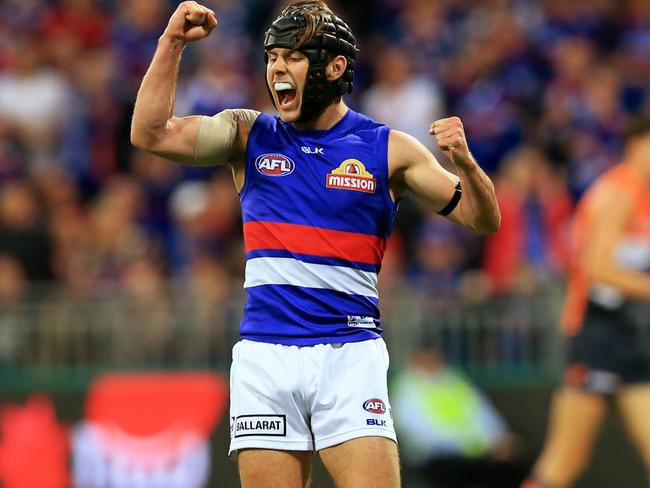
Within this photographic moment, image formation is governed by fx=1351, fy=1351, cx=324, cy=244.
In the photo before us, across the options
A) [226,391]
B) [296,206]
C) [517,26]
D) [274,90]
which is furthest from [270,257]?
[517,26]

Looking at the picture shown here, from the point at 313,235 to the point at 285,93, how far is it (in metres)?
0.60

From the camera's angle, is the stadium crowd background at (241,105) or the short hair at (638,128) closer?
the short hair at (638,128)

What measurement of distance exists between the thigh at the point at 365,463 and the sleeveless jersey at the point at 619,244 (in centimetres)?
346

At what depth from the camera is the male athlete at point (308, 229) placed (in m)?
5.39

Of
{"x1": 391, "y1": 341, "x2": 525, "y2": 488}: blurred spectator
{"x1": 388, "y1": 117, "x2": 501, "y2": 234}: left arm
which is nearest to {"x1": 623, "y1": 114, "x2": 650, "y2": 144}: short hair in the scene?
{"x1": 391, "y1": 341, "x2": 525, "y2": 488}: blurred spectator

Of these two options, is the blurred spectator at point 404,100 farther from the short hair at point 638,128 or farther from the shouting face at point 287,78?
the shouting face at point 287,78

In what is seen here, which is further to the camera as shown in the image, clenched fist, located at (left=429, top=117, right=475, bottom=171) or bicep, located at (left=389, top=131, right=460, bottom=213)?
bicep, located at (left=389, top=131, right=460, bottom=213)

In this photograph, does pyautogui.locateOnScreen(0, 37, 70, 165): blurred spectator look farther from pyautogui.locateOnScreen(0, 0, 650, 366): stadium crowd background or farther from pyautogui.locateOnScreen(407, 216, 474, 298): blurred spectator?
pyautogui.locateOnScreen(407, 216, 474, 298): blurred spectator

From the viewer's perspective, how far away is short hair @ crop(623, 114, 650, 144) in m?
8.51

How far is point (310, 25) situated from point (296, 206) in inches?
29.3

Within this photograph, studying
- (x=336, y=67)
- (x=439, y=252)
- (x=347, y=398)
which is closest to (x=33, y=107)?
(x=439, y=252)

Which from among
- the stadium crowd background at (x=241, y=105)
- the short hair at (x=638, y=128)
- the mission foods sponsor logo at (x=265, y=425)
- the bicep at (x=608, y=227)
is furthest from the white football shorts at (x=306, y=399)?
the stadium crowd background at (x=241, y=105)

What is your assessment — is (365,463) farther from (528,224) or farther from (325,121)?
(528,224)

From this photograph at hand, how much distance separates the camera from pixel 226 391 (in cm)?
1061
